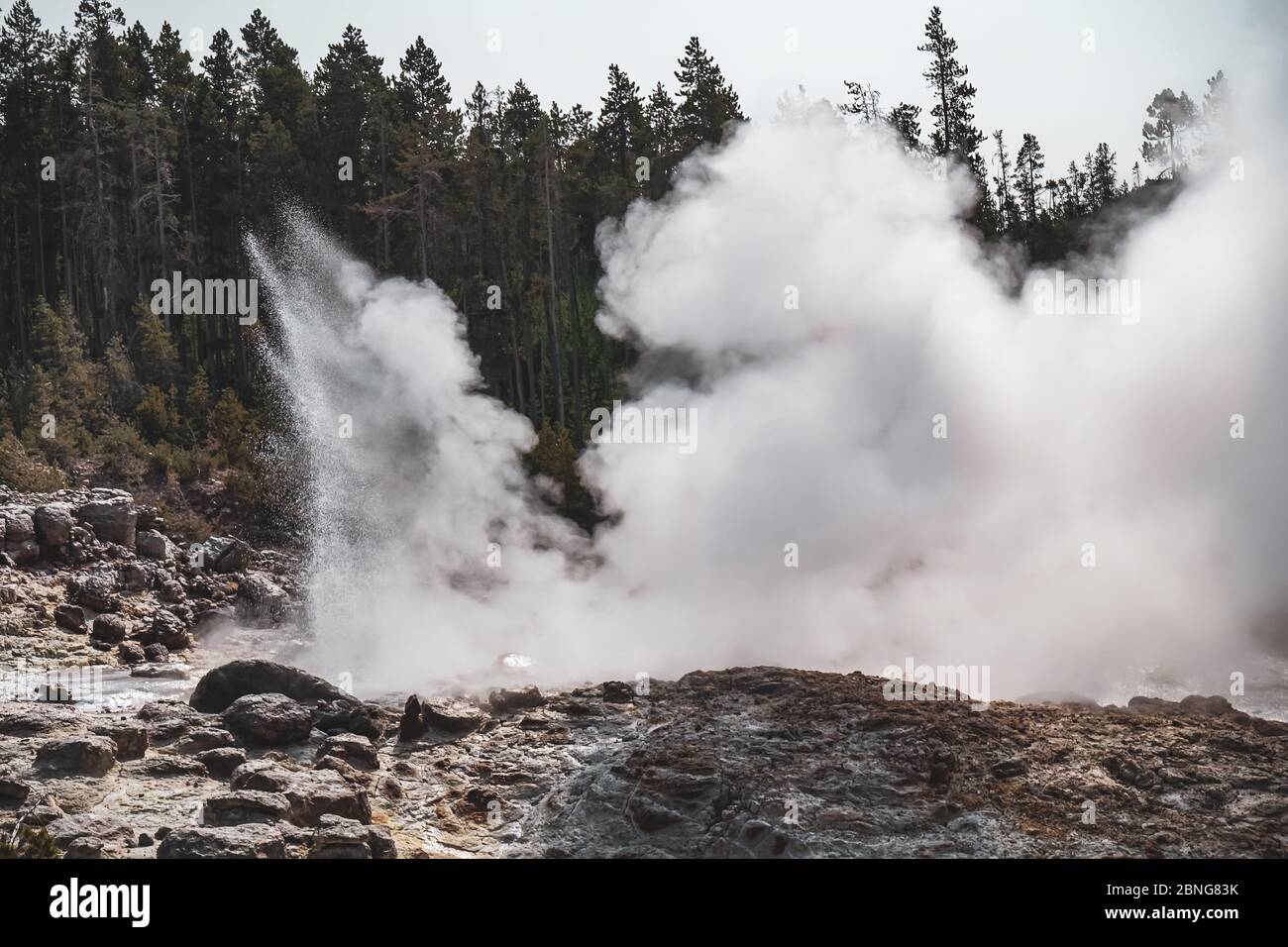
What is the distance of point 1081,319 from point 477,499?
13.0 meters

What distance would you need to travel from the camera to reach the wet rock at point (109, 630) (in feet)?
63.7

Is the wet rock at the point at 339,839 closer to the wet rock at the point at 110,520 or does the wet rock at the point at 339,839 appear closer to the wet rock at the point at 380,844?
the wet rock at the point at 380,844

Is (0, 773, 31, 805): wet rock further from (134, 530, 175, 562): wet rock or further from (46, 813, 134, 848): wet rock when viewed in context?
(134, 530, 175, 562): wet rock

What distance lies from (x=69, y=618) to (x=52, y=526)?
3.90 m

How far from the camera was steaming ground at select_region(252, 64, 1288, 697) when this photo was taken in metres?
17.1

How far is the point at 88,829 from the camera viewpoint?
1007 cm

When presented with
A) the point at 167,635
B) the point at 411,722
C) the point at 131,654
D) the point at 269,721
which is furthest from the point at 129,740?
the point at 167,635

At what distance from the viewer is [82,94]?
44.2 meters

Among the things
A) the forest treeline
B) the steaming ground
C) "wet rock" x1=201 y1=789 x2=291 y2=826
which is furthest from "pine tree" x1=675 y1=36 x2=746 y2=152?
"wet rock" x1=201 y1=789 x2=291 y2=826

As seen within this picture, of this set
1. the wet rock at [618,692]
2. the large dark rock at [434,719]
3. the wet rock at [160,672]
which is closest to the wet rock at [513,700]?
the large dark rock at [434,719]

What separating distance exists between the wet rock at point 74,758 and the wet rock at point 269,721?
174 cm

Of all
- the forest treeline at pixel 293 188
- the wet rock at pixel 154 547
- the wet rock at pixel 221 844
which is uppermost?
the forest treeline at pixel 293 188

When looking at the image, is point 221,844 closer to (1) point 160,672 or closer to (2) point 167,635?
(1) point 160,672
